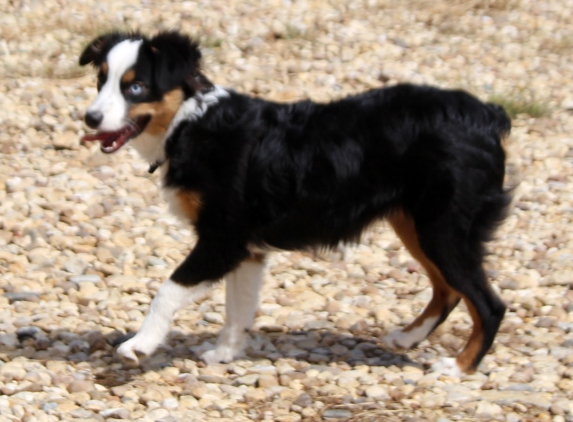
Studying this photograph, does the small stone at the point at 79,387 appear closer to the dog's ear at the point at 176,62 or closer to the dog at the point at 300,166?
the dog at the point at 300,166

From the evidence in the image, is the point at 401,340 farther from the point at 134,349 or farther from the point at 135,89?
the point at 135,89

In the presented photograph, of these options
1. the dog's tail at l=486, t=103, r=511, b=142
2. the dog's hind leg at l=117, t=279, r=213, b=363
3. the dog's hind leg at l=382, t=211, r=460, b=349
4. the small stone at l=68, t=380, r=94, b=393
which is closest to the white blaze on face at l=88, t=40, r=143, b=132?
the dog's hind leg at l=117, t=279, r=213, b=363

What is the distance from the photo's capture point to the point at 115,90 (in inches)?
180

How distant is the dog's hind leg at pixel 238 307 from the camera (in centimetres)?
492

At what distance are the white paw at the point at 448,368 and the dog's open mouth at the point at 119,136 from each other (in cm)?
201

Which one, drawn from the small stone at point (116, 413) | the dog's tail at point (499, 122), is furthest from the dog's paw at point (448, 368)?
the small stone at point (116, 413)

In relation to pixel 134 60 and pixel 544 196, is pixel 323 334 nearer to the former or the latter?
→ pixel 134 60

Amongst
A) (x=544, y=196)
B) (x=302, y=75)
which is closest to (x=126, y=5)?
(x=302, y=75)

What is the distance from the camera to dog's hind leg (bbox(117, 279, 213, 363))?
15.0 feet

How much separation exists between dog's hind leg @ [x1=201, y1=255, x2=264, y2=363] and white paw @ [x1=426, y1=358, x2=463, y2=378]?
1.04 meters

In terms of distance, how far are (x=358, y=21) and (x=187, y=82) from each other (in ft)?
17.1

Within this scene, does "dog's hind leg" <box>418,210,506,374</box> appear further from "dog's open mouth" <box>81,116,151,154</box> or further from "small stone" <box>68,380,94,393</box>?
"small stone" <box>68,380,94,393</box>

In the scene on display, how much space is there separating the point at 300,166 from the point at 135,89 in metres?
0.93

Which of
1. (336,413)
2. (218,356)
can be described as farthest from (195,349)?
(336,413)
